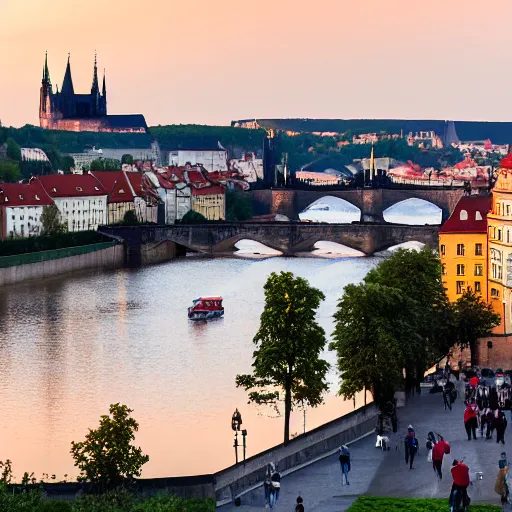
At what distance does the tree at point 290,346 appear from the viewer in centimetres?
2208

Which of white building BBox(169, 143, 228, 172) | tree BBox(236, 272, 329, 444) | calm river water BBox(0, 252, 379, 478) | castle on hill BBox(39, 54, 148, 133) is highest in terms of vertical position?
castle on hill BBox(39, 54, 148, 133)

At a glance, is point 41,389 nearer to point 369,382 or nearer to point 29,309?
point 369,382

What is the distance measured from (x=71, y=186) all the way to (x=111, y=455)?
45.0m

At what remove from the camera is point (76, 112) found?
11306cm

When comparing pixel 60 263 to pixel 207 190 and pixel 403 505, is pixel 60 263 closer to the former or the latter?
pixel 207 190

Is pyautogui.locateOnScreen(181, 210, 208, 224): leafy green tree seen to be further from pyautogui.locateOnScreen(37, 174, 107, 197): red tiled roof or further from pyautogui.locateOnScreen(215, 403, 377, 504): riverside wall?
pyautogui.locateOnScreen(215, 403, 377, 504): riverside wall

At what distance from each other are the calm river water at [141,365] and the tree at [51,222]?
236 inches

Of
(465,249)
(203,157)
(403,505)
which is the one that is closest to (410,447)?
(403,505)

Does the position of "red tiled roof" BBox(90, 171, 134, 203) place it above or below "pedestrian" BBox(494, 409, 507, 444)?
above

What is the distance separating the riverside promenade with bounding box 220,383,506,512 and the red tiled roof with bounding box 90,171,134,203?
44.9 m

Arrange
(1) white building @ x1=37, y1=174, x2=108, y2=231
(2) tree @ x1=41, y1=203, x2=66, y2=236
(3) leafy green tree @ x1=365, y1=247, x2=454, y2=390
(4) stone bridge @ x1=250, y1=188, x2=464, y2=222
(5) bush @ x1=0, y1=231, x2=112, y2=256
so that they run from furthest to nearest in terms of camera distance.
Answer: (4) stone bridge @ x1=250, y1=188, x2=464, y2=222 → (1) white building @ x1=37, y1=174, x2=108, y2=231 → (2) tree @ x1=41, y1=203, x2=66, y2=236 → (5) bush @ x1=0, y1=231, x2=112, y2=256 → (3) leafy green tree @ x1=365, y1=247, x2=454, y2=390

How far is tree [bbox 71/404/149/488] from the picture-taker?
17.7 metres

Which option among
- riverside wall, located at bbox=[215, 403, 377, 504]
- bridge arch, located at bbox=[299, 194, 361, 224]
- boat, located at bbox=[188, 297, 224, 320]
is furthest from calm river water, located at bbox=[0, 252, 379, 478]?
bridge arch, located at bbox=[299, 194, 361, 224]

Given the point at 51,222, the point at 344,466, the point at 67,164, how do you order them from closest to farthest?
the point at 344,466 → the point at 51,222 → the point at 67,164
